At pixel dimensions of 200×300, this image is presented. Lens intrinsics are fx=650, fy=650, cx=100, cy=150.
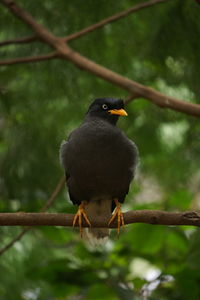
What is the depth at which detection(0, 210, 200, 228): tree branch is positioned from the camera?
3.11m

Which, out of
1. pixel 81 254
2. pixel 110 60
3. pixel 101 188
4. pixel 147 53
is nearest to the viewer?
pixel 81 254

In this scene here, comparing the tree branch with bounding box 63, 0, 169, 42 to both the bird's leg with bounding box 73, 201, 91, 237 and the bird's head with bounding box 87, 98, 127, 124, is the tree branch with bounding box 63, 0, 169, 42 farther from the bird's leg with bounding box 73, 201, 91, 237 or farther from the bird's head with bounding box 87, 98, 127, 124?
the bird's leg with bounding box 73, 201, 91, 237

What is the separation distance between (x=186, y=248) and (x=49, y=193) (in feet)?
4.21

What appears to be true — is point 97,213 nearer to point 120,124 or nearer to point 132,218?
point 132,218

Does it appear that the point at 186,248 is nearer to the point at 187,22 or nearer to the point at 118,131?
the point at 118,131

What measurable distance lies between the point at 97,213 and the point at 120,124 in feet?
3.75

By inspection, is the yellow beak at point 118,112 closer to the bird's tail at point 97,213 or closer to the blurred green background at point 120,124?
the blurred green background at point 120,124

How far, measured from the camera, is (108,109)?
4.29 metres

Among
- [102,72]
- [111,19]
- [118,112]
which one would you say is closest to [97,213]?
[118,112]

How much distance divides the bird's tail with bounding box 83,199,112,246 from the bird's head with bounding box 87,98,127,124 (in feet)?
1.76

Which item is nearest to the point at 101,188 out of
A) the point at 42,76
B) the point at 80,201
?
the point at 80,201

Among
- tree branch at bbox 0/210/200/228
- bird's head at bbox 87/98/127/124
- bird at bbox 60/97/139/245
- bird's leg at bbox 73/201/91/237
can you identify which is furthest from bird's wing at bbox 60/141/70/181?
tree branch at bbox 0/210/200/228

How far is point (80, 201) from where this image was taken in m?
4.16

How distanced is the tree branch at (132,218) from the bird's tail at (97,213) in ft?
2.90
